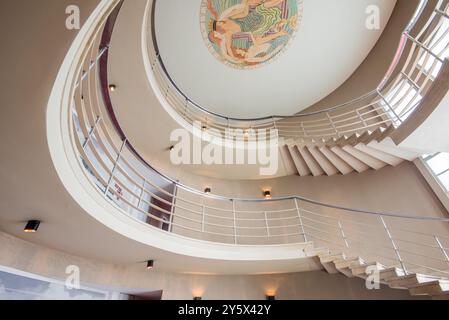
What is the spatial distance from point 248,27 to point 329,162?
3640mm

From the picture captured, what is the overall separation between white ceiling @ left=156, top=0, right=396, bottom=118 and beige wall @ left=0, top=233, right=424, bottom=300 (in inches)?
186

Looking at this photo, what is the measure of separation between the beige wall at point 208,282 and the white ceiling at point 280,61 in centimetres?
473

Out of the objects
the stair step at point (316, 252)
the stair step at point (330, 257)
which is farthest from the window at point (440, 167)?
the stair step at point (316, 252)

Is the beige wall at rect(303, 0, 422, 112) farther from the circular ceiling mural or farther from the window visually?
the window

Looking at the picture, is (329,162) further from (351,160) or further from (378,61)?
(378,61)

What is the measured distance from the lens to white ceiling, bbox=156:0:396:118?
5012mm

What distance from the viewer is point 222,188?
554 centimetres

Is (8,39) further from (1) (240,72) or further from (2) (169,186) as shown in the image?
(1) (240,72)

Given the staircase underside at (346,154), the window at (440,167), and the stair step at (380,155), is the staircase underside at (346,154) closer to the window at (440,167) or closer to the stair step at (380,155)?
the stair step at (380,155)

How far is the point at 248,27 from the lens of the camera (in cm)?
531

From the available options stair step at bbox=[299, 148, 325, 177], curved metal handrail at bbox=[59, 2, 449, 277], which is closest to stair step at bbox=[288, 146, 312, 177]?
stair step at bbox=[299, 148, 325, 177]

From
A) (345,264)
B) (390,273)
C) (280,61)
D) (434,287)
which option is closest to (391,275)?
(390,273)
